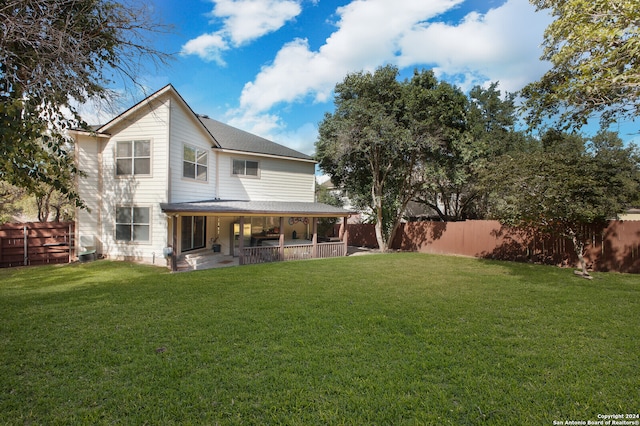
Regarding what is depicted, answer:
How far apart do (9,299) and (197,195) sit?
7.48 meters

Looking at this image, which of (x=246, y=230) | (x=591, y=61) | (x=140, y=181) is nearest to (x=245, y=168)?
(x=246, y=230)

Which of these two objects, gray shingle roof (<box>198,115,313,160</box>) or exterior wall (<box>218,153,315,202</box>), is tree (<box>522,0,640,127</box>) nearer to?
exterior wall (<box>218,153,315,202</box>)

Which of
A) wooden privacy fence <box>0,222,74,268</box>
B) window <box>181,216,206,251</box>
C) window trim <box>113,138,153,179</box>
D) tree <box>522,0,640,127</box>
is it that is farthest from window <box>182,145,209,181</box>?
tree <box>522,0,640,127</box>

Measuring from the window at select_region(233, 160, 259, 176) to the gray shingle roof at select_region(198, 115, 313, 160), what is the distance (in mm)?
667

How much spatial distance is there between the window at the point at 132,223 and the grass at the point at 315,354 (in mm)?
4339

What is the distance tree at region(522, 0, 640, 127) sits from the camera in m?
6.10

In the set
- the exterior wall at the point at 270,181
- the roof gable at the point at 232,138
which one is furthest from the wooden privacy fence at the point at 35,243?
the exterior wall at the point at 270,181

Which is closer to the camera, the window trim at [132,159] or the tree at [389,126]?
the window trim at [132,159]

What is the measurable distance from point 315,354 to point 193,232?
1123 centimetres

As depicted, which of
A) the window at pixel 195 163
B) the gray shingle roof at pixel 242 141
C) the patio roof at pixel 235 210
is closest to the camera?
the patio roof at pixel 235 210

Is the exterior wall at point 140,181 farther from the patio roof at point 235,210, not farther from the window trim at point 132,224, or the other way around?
the patio roof at point 235,210

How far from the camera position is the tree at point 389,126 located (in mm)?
15312

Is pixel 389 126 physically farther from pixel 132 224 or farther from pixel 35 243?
pixel 35 243

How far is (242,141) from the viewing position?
54.5ft
